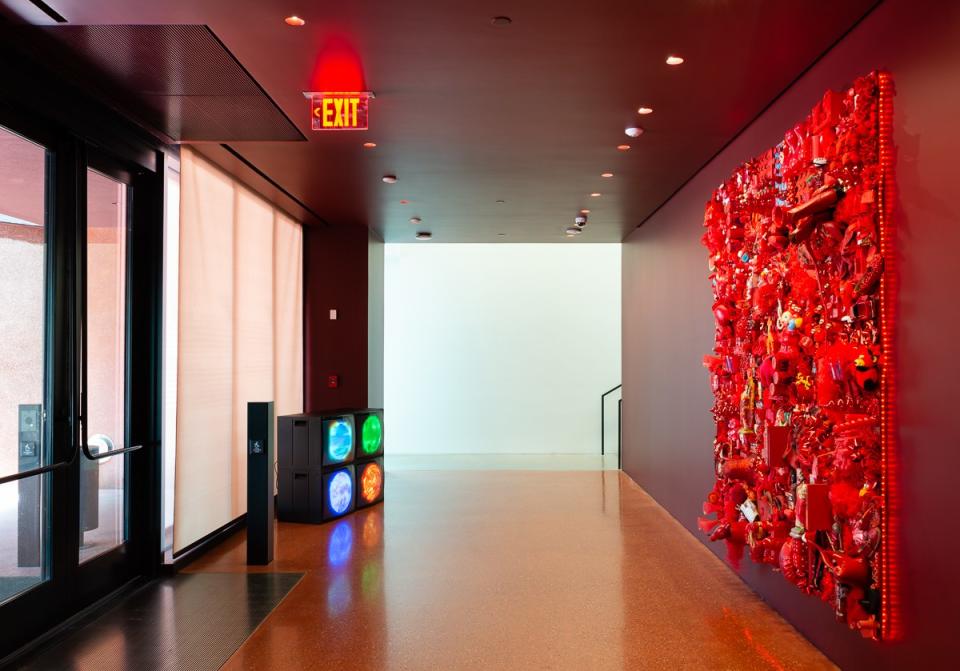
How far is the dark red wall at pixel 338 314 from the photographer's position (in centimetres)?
866

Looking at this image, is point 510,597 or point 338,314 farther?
point 338,314

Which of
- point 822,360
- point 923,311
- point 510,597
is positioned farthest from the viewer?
point 510,597

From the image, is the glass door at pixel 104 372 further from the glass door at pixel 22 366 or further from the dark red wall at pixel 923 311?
the dark red wall at pixel 923 311

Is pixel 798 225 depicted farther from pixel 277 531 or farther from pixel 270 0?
pixel 277 531

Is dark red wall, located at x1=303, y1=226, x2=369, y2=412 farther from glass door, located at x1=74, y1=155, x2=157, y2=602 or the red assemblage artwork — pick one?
the red assemblage artwork

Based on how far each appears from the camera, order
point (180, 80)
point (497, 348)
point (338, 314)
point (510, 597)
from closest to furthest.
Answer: point (180, 80) → point (510, 597) → point (338, 314) → point (497, 348)

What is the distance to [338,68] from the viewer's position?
12.8ft

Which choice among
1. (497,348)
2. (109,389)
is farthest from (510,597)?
(497,348)

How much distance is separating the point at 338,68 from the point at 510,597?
3.08 m

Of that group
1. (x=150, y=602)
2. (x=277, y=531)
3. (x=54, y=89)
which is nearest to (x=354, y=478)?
(x=277, y=531)

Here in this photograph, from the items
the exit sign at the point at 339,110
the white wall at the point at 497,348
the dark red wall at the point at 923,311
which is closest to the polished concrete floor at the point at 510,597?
the dark red wall at the point at 923,311

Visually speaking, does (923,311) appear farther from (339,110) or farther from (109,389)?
(109,389)

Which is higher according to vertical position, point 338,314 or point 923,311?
point 338,314

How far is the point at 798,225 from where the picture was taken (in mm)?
3625
